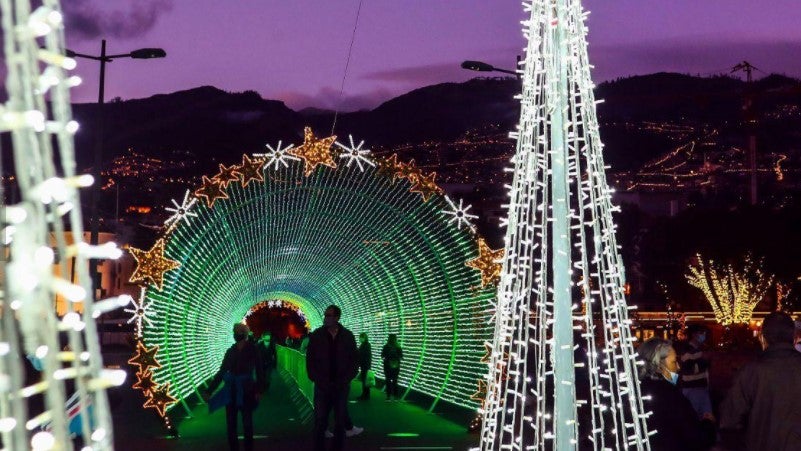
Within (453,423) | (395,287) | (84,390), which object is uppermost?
(84,390)

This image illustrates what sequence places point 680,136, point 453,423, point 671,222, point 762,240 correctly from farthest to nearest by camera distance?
1. point 680,136
2. point 671,222
3. point 762,240
4. point 453,423

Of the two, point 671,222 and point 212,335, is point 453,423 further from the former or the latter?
point 671,222

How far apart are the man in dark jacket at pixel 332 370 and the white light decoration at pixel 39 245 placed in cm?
1145

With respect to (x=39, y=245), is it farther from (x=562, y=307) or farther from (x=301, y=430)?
(x=301, y=430)

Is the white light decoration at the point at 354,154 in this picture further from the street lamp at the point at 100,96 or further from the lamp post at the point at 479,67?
the street lamp at the point at 100,96

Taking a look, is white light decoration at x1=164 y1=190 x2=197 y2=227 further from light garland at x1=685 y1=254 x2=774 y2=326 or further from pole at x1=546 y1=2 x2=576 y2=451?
light garland at x1=685 y1=254 x2=774 y2=326

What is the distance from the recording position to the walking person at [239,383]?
1425cm

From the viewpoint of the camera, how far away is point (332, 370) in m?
14.3

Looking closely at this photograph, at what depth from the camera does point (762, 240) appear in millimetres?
54719

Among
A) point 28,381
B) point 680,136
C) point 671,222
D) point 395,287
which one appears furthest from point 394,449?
point 680,136

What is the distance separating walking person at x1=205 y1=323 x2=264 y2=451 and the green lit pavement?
143 centimetres

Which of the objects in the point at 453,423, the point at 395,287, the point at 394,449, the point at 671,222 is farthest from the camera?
the point at 671,222

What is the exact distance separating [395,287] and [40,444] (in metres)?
22.3

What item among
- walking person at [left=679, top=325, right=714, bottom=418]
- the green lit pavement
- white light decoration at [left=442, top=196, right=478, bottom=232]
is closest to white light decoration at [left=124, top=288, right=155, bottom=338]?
the green lit pavement
